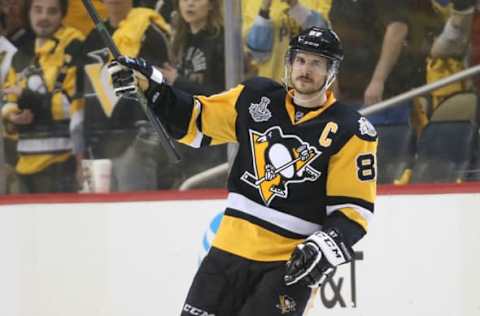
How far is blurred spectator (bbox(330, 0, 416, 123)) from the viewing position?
4.88 meters

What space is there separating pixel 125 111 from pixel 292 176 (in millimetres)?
2149

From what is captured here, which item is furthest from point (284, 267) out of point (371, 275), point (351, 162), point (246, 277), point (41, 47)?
point (41, 47)

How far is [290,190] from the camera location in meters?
3.55

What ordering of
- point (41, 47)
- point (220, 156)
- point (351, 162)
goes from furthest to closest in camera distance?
point (41, 47) < point (220, 156) < point (351, 162)

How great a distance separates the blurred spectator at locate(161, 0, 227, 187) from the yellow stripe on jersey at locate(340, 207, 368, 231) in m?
1.74

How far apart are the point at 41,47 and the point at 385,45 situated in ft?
5.84

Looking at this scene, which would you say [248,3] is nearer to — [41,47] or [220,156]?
[220,156]

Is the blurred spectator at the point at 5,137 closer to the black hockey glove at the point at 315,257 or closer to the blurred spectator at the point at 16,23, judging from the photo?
the blurred spectator at the point at 16,23

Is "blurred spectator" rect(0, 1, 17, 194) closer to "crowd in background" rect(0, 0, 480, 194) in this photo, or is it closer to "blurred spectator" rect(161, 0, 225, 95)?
"crowd in background" rect(0, 0, 480, 194)

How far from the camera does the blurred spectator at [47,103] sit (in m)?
5.64

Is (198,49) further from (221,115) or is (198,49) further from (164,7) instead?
(221,115)

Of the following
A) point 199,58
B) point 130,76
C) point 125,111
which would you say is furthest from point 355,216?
point 125,111

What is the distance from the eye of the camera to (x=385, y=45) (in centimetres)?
491

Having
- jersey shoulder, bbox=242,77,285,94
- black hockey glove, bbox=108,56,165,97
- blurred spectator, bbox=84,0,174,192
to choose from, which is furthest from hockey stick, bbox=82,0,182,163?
blurred spectator, bbox=84,0,174,192
